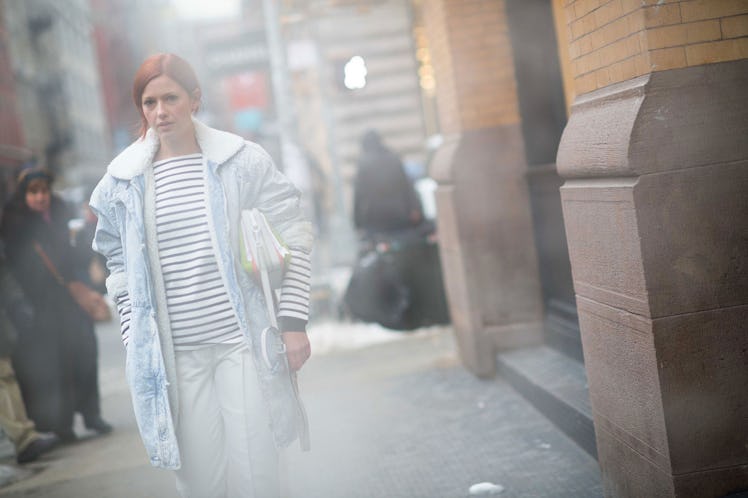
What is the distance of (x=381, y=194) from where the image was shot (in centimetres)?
1102

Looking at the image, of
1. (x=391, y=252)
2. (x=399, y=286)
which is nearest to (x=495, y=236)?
(x=399, y=286)

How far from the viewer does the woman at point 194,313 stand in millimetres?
3783

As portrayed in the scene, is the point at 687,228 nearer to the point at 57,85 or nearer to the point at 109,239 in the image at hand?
the point at 109,239

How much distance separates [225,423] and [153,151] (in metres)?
1.07

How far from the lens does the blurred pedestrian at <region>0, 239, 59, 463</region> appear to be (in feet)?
23.9

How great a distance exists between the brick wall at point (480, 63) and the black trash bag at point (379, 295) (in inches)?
102

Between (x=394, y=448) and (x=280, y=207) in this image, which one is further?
(x=394, y=448)

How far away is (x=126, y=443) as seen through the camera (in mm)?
7520

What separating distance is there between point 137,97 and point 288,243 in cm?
80

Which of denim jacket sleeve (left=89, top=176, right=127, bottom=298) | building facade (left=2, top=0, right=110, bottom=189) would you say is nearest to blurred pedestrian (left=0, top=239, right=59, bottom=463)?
denim jacket sleeve (left=89, top=176, right=127, bottom=298)

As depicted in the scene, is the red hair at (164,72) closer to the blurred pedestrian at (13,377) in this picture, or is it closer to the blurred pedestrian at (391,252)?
the blurred pedestrian at (13,377)

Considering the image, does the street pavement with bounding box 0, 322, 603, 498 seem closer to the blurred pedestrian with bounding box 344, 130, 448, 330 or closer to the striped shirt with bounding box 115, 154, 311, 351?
the blurred pedestrian with bounding box 344, 130, 448, 330

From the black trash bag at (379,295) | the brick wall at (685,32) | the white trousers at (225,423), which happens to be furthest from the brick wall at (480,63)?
the white trousers at (225,423)

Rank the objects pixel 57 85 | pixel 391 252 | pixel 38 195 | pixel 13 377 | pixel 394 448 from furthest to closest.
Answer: pixel 57 85, pixel 391 252, pixel 38 195, pixel 13 377, pixel 394 448
